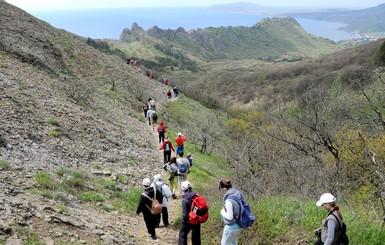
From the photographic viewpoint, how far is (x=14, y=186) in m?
10.4

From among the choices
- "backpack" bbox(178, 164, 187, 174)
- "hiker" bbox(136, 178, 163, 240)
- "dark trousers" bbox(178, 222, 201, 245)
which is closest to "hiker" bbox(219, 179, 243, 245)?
"dark trousers" bbox(178, 222, 201, 245)

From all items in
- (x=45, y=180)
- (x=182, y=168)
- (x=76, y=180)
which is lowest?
(x=182, y=168)

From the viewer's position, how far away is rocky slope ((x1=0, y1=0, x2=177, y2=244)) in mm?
9023

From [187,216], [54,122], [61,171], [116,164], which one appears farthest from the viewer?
[54,122]

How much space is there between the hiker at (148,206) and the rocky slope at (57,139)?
0.40 meters

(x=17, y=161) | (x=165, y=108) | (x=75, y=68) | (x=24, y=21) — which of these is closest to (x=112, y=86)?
(x=75, y=68)

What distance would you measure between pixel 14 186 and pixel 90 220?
7.93 feet

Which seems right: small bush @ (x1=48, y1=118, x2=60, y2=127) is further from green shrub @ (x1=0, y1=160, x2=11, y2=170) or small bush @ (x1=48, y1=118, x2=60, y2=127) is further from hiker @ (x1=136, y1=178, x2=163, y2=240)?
hiker @ (x1=136, y1=178, x2=163, y2=240)

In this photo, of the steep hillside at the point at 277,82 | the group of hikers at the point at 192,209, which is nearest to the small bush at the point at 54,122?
the group of hikers at the point at 192,209

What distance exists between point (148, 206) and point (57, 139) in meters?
7.78

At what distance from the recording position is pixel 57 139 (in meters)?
16.2

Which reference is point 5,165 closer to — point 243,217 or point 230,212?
point 230,212

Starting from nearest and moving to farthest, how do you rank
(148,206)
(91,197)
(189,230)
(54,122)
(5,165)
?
1. (189,230)
2. (148,206)
3. (5,165)
4. (91,197)
5. (54,122)

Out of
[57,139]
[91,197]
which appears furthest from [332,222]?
[57,139]
